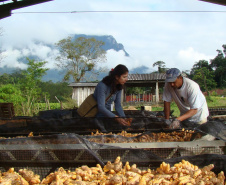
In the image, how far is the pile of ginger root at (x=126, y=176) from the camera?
5.08ft

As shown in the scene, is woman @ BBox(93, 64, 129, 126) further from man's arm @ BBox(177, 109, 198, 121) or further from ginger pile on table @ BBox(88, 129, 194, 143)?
ginger pile on table @ BBox(88, 129, 194, 143)

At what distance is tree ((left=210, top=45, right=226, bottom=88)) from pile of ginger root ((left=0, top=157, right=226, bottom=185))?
3803 cm

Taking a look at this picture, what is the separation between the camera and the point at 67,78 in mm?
34594

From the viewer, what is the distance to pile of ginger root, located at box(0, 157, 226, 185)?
1550 millimetres

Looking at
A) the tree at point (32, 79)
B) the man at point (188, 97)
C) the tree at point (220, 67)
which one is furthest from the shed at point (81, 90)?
the tree at point (220, 67)

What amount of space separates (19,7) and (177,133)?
4.34m

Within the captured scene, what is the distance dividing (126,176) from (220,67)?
40.4m

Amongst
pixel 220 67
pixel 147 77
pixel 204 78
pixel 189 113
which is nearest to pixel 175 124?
pixel 189 113

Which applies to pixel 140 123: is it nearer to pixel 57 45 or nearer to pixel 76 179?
pixel 76 179

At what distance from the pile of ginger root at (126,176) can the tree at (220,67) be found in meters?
38.0

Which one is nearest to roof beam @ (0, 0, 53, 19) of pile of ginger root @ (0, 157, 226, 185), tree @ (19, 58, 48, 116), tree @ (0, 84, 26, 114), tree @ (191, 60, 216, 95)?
pile of ginger root @ (0, 157, 226, 185)

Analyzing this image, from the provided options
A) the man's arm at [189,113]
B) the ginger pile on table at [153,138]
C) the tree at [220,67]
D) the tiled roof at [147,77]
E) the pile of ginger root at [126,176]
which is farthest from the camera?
the tree at [220,67]

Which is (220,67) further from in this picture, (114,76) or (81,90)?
(114,76)

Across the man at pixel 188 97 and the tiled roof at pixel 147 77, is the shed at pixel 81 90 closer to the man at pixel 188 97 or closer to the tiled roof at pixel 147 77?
the tiled roof at pixel 147 77
